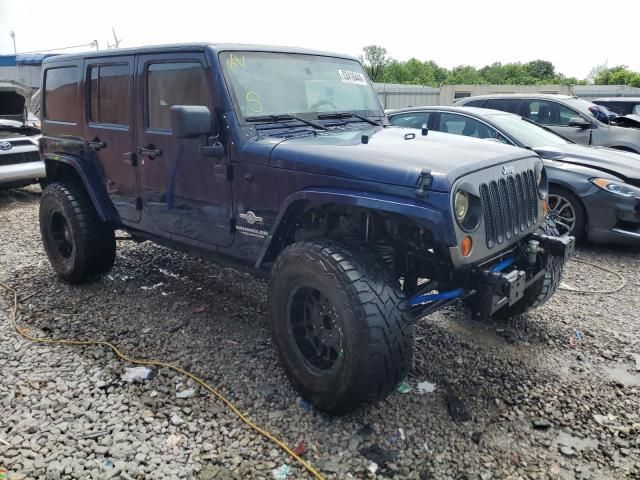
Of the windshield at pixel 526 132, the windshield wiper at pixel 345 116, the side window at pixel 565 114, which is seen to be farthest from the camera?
the side window at pixel 565 114

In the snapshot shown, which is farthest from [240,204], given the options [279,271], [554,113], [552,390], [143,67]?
[554,113]

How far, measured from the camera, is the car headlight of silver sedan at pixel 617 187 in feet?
18.3

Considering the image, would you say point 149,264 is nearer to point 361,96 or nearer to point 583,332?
point 361,96

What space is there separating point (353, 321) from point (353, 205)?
1.93 ft

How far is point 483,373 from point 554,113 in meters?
6.34

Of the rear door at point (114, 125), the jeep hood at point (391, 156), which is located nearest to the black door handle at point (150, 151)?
the rear door at point (114, 125)

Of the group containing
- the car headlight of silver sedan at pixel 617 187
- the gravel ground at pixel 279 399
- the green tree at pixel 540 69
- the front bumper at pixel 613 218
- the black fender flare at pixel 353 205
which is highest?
the green tree at pixel 540 69

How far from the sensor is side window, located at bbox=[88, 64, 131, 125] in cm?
409

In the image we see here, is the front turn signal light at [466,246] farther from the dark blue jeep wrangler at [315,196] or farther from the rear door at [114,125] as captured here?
the rear door at [114,125]

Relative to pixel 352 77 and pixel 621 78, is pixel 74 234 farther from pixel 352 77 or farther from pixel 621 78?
pixel 621 78

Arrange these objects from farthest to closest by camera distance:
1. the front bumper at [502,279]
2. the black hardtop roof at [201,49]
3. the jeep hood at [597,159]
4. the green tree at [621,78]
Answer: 1. the green tree at [621,78]
2. the jeep hood at [597,159]
3. the black hardtop roof at [201,49]
4. the front bumper at [502,279]

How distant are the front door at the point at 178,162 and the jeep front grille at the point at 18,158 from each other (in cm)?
574

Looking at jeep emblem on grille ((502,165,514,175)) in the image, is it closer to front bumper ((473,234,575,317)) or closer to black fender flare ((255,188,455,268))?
front bumper ((473,234,575,317))

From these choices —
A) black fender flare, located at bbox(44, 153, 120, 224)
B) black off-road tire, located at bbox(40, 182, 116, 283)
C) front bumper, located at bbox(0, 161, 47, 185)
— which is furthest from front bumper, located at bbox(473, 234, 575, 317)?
front bumper, located at bbox(0, 161, 47, 185)
